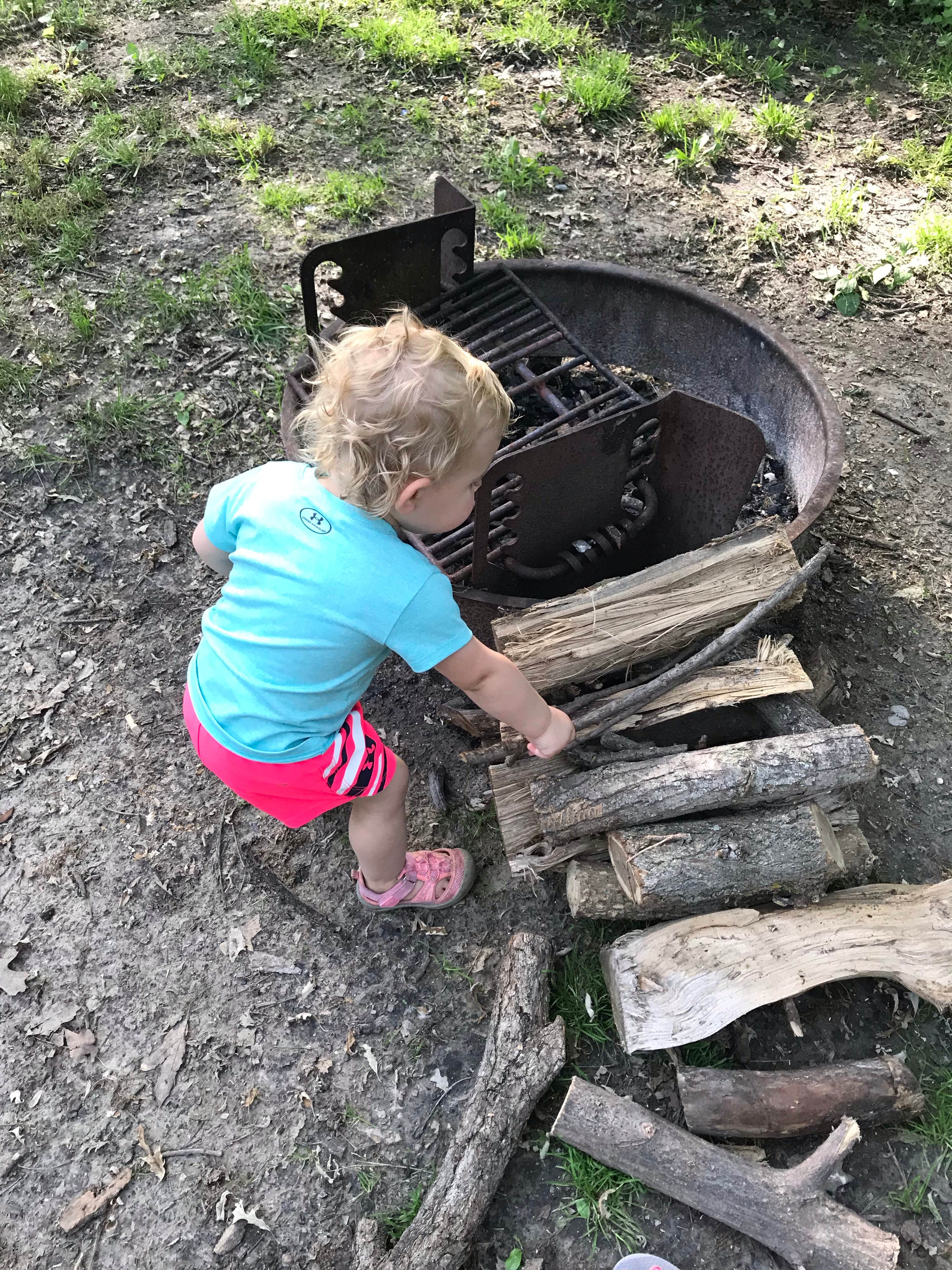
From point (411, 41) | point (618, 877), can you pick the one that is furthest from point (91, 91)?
point (618, 877)

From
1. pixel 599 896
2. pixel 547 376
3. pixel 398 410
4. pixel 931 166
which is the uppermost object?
pixel 398 410

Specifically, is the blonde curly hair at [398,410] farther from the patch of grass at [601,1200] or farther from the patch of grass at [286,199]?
the patch of grass at [286,199]

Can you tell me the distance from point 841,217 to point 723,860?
368 cm

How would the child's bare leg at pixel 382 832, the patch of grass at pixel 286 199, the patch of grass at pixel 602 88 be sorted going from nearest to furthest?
the child's bare leg at pixel 382 832, the patch of grass at pixel 286 199, the patch of grass at pixel 602 88

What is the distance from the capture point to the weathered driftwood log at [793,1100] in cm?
203

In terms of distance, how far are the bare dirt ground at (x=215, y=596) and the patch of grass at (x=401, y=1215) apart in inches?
0.8

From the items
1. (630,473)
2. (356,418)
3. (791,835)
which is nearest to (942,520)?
(630,473)

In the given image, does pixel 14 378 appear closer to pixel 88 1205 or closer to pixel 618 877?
pixel 88 1205

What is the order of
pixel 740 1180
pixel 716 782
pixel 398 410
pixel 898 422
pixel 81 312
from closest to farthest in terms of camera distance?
1. pixel 398 410
2. pixel 740 1180
3. pixel 716 782
4. pixel 898 422
5. pixel 81 312

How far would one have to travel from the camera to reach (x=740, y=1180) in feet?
6.35

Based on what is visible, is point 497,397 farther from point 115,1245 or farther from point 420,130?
point 420,130

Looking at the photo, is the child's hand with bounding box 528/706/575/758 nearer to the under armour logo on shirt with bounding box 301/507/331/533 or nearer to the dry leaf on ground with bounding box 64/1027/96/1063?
the under armour logo on shirt with bounding box 301/507/331/533

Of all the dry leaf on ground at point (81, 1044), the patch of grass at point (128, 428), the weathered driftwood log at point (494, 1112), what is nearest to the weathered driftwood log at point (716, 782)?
the weathered driftwood log at point (494, 1112)

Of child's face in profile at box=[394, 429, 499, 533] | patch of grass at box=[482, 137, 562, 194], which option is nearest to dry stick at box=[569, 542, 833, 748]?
child's face in profile at box=[394, 429, 499, 533]
